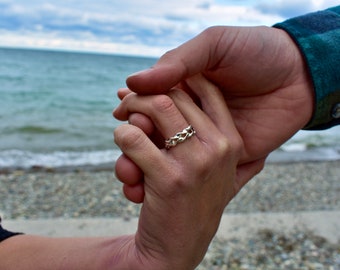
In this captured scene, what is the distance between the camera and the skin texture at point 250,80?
4.91ft

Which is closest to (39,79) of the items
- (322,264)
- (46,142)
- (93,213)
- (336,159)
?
(46,142)

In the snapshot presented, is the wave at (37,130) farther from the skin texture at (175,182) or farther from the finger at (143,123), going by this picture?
the finger at (143,123)

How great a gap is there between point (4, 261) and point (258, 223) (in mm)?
3756

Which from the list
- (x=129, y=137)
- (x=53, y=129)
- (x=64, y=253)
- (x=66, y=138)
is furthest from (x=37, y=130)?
(x=129, y=137)

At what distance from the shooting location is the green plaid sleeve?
68.7 inches

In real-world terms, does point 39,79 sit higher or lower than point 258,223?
lower

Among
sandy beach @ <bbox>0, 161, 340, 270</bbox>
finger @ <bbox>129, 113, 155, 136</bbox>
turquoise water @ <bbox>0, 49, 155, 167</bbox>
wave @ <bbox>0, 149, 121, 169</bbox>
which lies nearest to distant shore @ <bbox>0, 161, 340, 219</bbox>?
sandy beach @ <bbox>0, 161, 340, 270</bbox>

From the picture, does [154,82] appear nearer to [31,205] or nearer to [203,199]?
[203,199]

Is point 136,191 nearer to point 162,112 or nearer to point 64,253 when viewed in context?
point 162,112

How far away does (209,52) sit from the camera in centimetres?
161

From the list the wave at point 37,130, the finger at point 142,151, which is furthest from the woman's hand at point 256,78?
the wave at point 37,130

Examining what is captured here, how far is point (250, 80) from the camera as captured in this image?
1.79m

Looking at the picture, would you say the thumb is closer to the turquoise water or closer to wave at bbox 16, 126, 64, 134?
the turquoise water

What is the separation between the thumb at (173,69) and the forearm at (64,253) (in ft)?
1.89
